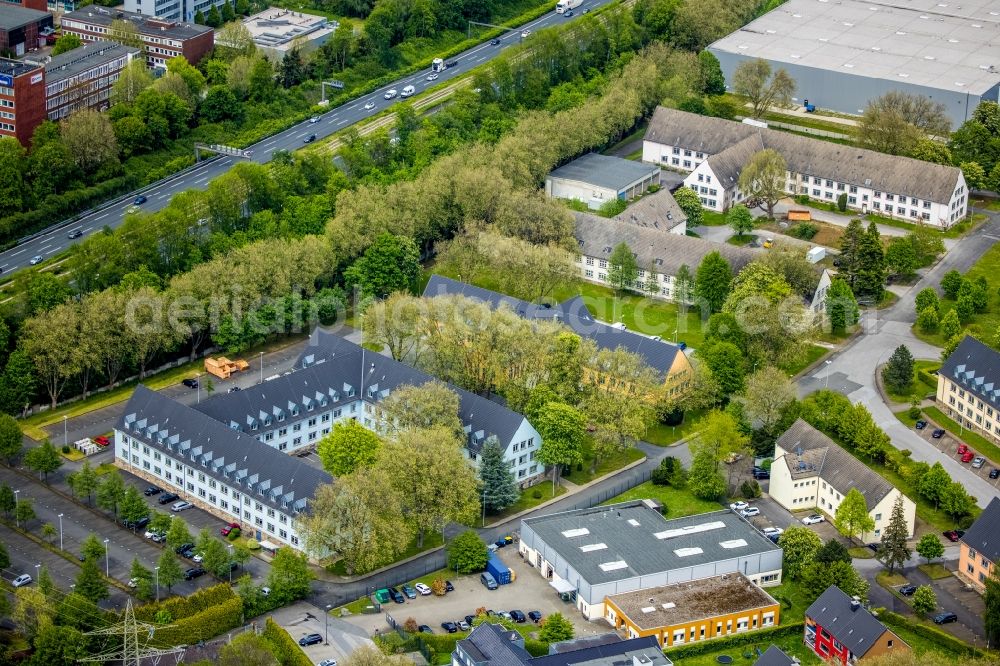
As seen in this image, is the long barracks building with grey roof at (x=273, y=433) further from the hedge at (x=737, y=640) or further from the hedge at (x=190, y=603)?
the hedge at (x=737, y=640)

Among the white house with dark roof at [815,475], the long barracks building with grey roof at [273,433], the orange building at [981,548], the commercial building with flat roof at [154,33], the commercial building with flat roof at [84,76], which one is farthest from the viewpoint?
the commercial building with flat roof at [154,33]

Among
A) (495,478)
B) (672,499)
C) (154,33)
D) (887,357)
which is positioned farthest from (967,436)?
(154,33)

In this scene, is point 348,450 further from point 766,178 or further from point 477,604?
point 766,178

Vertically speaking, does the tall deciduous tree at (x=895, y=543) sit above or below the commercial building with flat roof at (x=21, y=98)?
below

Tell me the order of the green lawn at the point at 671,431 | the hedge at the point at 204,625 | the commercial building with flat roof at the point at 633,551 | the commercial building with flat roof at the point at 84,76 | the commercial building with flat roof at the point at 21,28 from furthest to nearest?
the commercial building with flat roof at the point at 21,28, the commercial building with flat roof at the point at 84,76, the green lawn at the point at 671,431, the commercial building with flat roof at the point at 633,551, the hedge at the point at 204,625

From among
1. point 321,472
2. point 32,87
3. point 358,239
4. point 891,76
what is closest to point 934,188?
point 891,76

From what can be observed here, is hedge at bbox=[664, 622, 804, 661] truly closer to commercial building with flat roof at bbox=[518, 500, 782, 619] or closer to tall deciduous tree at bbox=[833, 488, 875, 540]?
commercial building with flat roof at bbox=[518, 500, 782, 619]

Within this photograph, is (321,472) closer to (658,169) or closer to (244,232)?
(244,232)

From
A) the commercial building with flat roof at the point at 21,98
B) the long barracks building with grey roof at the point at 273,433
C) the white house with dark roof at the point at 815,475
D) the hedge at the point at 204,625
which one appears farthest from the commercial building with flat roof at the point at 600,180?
the hedge at the point at 204,625
